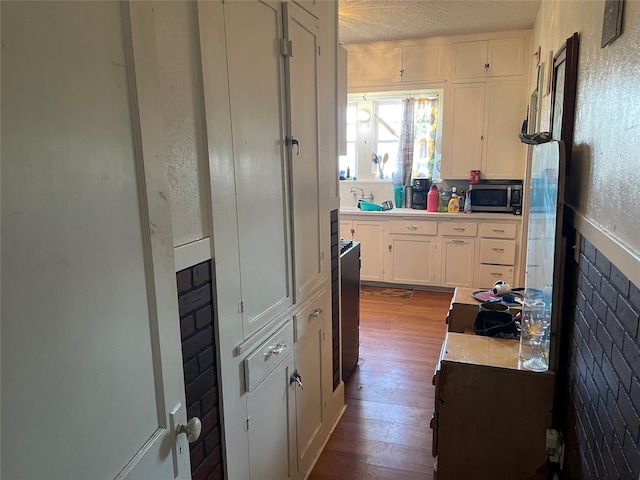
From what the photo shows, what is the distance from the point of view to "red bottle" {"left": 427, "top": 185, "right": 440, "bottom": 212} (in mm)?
4816

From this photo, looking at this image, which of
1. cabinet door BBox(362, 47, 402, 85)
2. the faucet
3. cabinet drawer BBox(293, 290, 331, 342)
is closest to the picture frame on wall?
cabinet drawer BBox(293, 290, 331, 342)

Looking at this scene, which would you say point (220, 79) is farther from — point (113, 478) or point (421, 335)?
point (421, 335)

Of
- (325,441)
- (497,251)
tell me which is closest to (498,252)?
(497,251)

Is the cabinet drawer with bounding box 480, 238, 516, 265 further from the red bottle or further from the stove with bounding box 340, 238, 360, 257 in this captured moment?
the stove with bounding box 340, 238, 360, 257

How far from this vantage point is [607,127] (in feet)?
4.36

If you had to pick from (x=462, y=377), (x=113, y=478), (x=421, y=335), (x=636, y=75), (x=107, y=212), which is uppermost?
(x=636, y=75)

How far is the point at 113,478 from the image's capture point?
0.71 m

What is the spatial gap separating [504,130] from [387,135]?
131 cm

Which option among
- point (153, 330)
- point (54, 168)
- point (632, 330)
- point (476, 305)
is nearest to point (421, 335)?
point (476, 305)

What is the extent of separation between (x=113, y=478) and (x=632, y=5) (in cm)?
153

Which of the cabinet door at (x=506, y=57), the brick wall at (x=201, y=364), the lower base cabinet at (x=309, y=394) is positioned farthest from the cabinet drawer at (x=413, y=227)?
the brick wall at (x=201, y=364)

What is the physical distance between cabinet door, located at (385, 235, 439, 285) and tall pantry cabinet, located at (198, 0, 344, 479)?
2.69m

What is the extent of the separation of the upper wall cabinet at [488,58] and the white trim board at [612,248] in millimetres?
3289

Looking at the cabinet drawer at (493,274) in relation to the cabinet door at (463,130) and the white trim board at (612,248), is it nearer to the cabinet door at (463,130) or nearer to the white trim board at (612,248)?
the cabinet door at (463,130)
